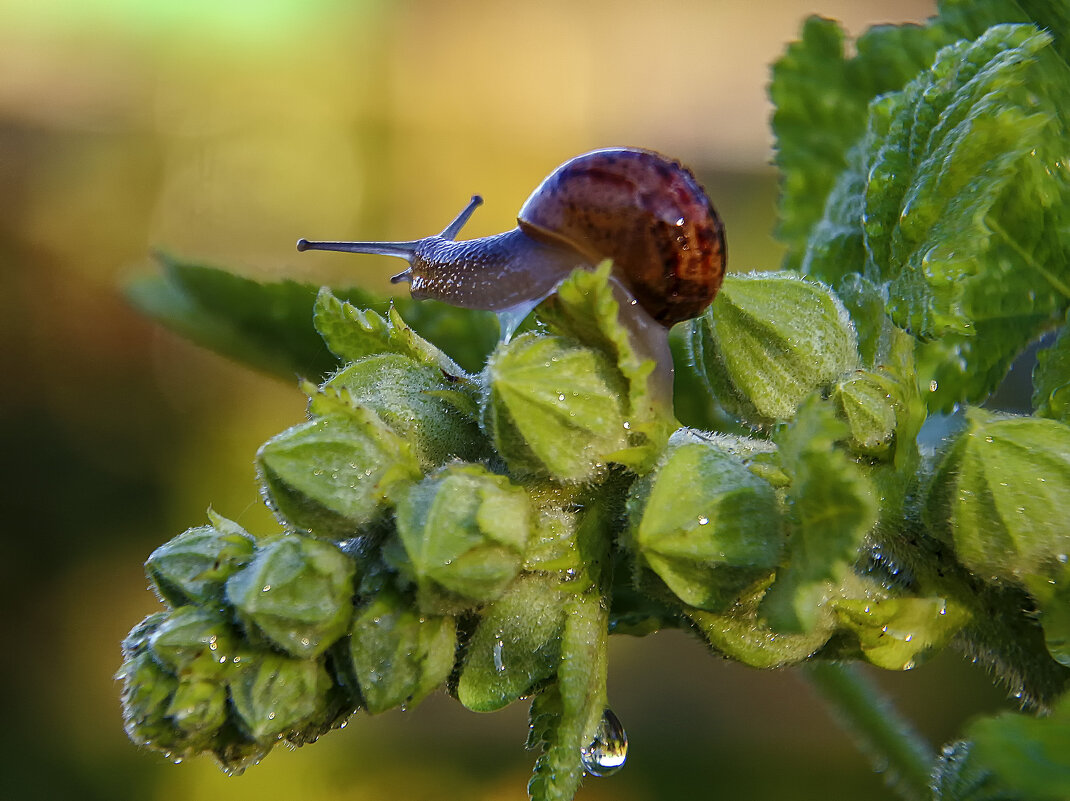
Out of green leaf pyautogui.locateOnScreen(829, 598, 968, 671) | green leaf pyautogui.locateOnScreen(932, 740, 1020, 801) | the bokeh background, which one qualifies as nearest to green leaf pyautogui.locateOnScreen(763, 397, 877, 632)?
green leaf pyautogui.locateOnScreen(829, 598, 968, 671)

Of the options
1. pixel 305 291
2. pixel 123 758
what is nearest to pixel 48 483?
pixel 123 758

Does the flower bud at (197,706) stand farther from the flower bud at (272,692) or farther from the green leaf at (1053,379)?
the green leaf at (1053,379)

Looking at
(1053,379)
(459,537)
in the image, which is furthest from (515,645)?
(1053,379)

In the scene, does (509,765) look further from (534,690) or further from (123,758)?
(534,690)

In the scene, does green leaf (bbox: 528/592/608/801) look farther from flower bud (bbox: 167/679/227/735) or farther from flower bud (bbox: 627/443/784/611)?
flower bud (bbox: 167/679/227/735)

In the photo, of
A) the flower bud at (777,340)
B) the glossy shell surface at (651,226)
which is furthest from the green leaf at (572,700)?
the glossy shell surface at (651,226)
